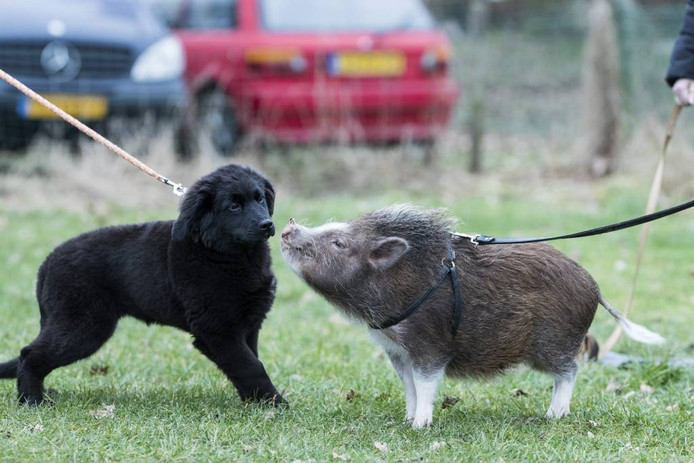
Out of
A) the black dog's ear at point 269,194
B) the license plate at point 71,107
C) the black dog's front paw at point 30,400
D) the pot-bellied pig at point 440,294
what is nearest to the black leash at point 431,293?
the pot-bellied pig at point 440,294

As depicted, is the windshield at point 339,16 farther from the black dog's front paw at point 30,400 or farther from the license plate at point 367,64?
the black dog's front paw at point 30,400

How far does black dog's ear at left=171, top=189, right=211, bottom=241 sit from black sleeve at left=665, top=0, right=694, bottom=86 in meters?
3.07

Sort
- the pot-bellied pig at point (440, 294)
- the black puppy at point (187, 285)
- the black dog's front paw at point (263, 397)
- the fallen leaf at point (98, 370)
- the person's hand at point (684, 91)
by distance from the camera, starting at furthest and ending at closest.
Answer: the fallen leaf at point (98, 370) < the person's hand at point (684, 91) < the black dog's front paw at point (263, 397) < the black puppy at point (187, 285) < the pot-bellied pig at point (440, 294)

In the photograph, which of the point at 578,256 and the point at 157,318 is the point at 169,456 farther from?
the point at 578,256

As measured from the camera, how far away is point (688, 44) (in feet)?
20.1

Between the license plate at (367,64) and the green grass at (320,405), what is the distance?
399 centimetres

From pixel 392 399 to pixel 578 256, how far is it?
4789 mm

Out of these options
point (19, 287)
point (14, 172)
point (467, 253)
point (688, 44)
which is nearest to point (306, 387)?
point (467, 253)

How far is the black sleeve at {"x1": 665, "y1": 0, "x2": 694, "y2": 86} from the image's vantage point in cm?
609

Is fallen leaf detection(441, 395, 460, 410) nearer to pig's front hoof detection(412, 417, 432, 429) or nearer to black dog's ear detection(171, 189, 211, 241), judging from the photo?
pig's front hoof detection(412, 417, 432, 429)

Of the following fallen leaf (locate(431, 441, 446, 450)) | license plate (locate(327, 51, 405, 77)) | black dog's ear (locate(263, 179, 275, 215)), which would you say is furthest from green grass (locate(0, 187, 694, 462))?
license plate (locate(327, 51, 405, 77))

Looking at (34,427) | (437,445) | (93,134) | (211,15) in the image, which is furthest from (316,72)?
(437,445)

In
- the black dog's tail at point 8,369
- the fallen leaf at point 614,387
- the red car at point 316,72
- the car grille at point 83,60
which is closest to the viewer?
the black dog's tail at point 8,369

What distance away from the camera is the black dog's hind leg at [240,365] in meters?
5.21
